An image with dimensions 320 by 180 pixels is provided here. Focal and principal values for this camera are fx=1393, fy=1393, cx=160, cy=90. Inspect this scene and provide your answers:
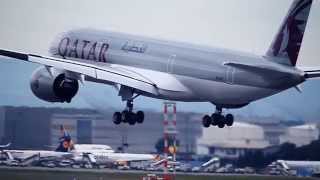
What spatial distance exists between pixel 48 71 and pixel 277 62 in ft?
5.94

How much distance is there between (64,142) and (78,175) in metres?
0.29

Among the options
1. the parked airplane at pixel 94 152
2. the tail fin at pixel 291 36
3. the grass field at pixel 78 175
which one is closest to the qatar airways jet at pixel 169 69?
the tail fin at pixel 291 36

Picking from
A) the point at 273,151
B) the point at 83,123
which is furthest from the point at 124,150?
the point at 273,151

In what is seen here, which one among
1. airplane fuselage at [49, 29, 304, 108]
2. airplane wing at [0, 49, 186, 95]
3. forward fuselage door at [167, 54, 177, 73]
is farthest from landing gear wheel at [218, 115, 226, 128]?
forward fuselage door at [167, 54, 177, 73]

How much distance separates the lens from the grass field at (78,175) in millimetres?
10992

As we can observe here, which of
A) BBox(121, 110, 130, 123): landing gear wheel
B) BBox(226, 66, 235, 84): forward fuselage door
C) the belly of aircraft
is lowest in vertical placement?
BBox(121, 110, 130, 123): landing gear wheel

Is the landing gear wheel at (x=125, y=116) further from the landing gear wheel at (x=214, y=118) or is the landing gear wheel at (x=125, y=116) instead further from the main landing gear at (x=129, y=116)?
the landing gear wheel at (x=214, y=118)

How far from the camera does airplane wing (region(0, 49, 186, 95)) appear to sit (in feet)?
35.2

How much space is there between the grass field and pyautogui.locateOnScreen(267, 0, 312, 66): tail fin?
3.22 feet

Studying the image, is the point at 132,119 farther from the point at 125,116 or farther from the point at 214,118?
the point at 214,118

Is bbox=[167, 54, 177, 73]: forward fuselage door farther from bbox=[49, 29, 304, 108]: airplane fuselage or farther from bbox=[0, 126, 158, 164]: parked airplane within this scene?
bbox=[0, 126, 158, 164]: parked airplane

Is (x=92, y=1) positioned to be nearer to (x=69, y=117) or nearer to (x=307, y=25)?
(x=69, y=117)

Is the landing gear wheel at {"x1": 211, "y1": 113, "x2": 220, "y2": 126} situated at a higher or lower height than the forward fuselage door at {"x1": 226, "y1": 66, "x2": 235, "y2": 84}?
lower

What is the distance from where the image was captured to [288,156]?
36.5ft
